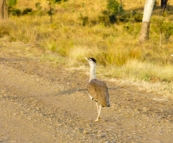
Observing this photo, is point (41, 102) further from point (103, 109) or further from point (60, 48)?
point (60, 48)

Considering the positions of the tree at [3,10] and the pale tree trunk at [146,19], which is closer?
the pale tree trunk at [146,19]

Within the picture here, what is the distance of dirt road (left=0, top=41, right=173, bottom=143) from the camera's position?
6.55 meters

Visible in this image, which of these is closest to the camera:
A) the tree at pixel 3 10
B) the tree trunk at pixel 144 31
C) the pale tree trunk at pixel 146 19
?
the pale tree trunk at pixel 146 19

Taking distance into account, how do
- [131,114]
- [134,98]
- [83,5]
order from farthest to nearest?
[83,5] < [134,98] < [131,114]

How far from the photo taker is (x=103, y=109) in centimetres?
838

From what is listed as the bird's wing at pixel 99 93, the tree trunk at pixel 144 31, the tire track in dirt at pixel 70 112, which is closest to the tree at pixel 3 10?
the tree trunk at pixel 144 31

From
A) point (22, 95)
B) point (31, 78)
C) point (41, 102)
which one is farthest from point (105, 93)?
point (31, 78)

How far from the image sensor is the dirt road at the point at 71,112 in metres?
6.55

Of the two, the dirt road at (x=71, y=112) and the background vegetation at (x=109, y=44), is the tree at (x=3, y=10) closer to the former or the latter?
the background vegetation at (x=109, y=44)

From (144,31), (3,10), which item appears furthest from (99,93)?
(3,10)

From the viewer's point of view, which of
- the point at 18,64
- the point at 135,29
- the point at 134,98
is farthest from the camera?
the point at 135,29

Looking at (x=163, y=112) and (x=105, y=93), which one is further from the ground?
(x=105, y=93)

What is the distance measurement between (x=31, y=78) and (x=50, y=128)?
14.0 feet

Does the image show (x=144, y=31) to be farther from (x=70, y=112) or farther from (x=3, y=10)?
(x=70, y=112)
